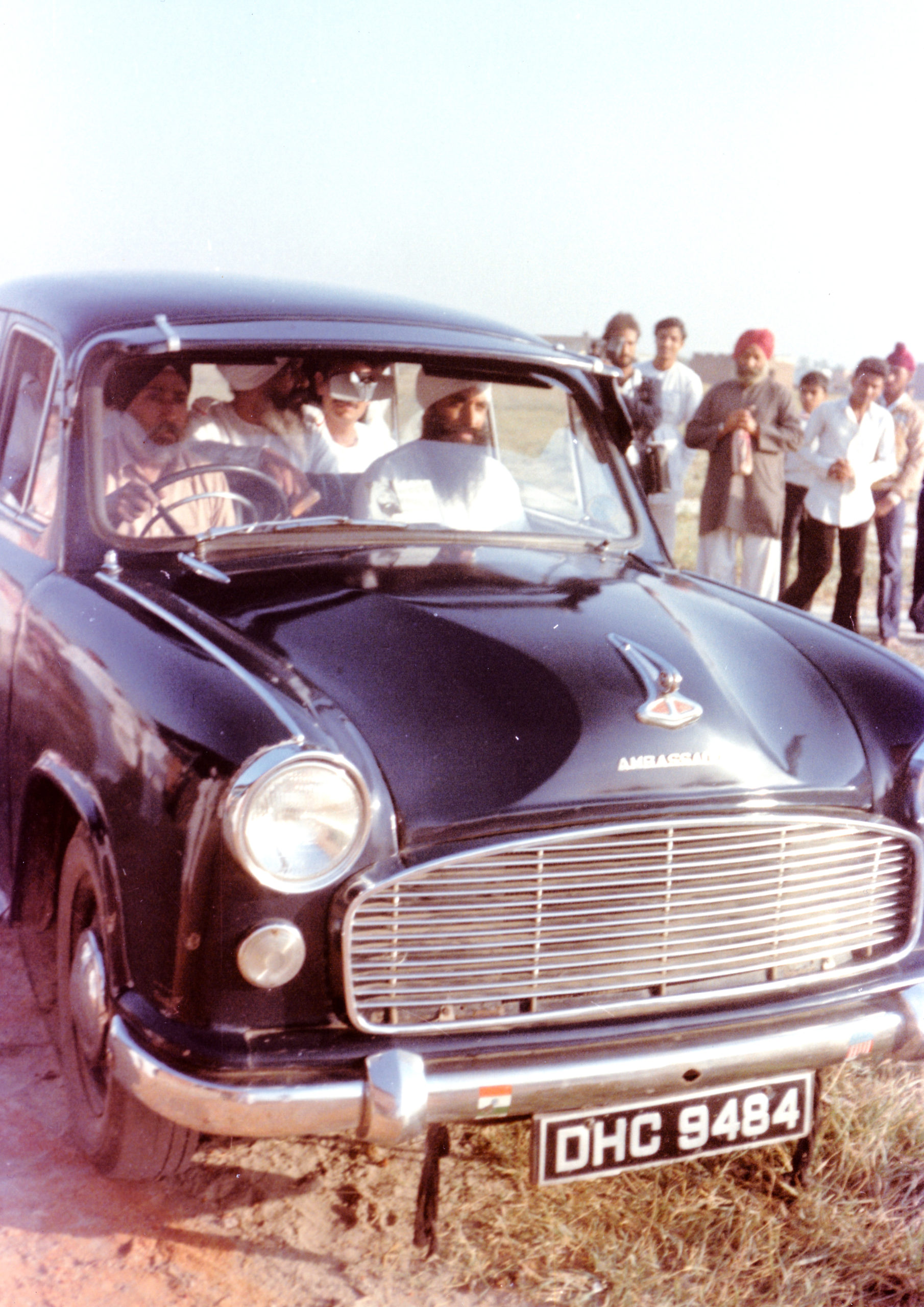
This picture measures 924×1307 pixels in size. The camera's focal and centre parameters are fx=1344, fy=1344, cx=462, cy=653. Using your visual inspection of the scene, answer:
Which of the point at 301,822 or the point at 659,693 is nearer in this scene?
the point at 301,822

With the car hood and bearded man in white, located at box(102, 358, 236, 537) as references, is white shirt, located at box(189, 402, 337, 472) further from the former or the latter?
the car hood

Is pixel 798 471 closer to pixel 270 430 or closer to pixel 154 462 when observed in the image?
pixel 270 430

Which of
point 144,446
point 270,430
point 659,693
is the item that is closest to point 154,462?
point 144,446

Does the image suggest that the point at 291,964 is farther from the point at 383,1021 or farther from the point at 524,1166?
the point at 524,1166

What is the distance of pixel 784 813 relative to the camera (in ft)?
8.57

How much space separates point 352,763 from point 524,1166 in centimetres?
119

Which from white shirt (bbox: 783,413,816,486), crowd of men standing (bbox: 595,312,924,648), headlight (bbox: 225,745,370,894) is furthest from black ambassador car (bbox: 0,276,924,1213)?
white shirt (bbox: 783,413,816,486)

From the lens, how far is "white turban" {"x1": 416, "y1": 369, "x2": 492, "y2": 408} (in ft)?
12.2

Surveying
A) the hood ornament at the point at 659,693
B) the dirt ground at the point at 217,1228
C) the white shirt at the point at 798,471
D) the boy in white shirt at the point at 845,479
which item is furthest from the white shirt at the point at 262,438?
the white shirt at the point at 798,471

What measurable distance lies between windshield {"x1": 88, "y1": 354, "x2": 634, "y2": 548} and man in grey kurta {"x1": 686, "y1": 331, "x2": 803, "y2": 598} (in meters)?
3.78

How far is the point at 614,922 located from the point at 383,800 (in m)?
0.50

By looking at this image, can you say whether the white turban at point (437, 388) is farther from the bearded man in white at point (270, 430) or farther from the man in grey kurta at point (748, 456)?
the man in grey kurta at point (748, 456)

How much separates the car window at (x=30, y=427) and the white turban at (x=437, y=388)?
0.97 m

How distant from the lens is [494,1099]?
7.74 feet
